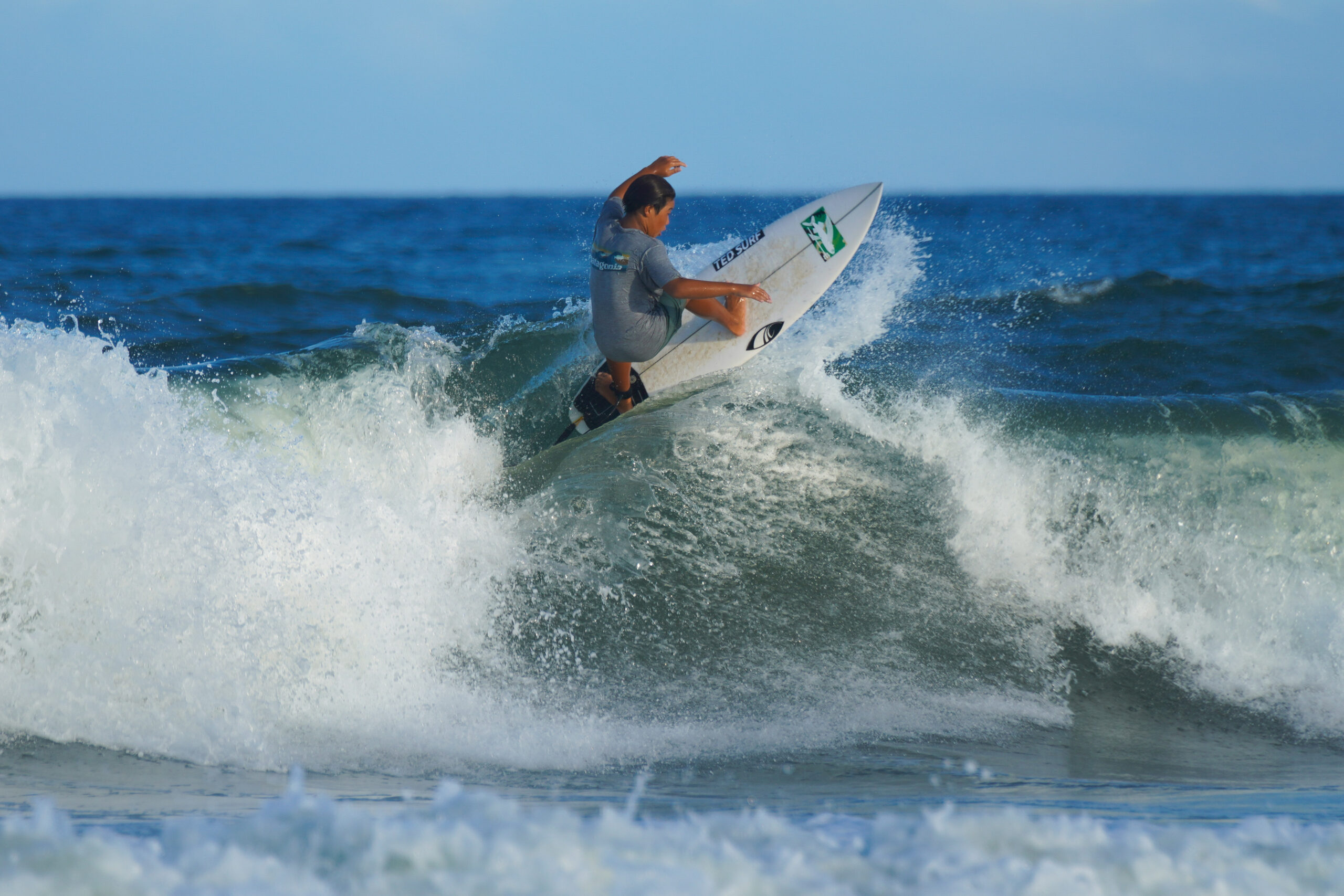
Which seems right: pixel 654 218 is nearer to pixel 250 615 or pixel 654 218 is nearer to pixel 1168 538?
pixel 250 615

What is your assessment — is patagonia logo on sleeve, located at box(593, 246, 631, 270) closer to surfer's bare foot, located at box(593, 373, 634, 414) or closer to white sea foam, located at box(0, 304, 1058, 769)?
surfer's bare foot, located at box(593, 373, 634, 414)

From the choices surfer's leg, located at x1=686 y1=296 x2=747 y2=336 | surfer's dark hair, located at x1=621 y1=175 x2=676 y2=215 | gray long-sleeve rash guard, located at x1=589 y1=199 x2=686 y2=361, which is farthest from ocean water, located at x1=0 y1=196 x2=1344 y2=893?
surfer's dark hair, located at x1=621 y1=175 x2=676 y2=215

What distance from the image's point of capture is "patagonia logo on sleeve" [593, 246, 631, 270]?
5.77 metres

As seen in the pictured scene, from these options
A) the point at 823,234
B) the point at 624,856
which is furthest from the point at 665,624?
the point at 823,234

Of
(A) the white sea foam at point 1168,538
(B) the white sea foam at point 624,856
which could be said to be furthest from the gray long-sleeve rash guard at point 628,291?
(B) the white sea foam at point 624,856

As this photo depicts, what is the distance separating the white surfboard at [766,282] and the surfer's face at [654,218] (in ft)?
3.15

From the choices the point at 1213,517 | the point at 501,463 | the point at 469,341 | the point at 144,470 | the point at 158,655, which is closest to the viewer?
the point at 158,655

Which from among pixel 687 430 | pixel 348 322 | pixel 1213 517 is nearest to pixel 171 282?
pixel 348 322

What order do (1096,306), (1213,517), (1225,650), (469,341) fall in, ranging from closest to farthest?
1. (1225,650)
2. (1213,517)
3. (469,341)
4. (1096,306)

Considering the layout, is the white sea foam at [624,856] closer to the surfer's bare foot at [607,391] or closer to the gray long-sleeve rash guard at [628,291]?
the gray long-sleeve rash guard at [628,291]

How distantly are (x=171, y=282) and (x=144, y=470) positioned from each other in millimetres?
11308

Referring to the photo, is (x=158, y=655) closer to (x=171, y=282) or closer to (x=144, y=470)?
(x=144, y=470)

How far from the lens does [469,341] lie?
25.5ft

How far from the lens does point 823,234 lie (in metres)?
7.09
